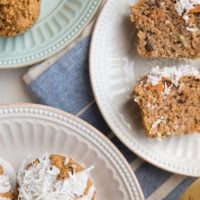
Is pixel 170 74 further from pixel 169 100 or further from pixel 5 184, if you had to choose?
pixel 5 184

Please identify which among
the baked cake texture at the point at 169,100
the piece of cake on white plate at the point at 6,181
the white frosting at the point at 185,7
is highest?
the white frosting at the point at 185,7

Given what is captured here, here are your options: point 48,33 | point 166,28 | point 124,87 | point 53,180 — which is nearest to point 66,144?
point 53,180

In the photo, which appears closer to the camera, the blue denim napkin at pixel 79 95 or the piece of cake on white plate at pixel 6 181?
the piece of cake on white plate at pixel 6 181

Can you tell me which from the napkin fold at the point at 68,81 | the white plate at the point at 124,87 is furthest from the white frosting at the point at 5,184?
the white plate at the point at 124,87

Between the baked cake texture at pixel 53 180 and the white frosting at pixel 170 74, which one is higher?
the white frosting at pixel 170 74

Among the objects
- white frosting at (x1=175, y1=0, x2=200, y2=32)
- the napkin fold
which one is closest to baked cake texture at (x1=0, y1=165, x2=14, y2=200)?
the napkin fold

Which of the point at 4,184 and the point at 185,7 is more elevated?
the point at 185,7

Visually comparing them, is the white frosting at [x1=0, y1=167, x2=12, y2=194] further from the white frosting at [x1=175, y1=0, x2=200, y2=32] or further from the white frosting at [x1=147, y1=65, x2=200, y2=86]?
the white frosting at [x1=175, y1=0, x2=200, y2=32]

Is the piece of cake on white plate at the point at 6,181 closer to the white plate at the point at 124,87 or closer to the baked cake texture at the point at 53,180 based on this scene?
the baked cake texture at the point at 53,180
